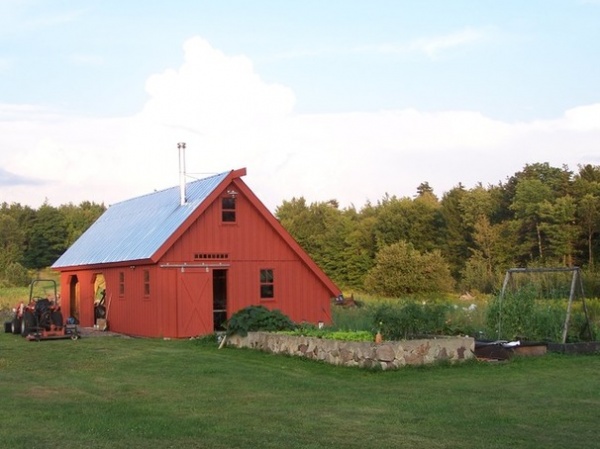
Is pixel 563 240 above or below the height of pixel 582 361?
above

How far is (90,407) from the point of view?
1248cm

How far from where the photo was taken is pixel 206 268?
2812 cm

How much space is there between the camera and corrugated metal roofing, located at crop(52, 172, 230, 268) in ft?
93.4

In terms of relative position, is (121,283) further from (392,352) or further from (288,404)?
(288,404)

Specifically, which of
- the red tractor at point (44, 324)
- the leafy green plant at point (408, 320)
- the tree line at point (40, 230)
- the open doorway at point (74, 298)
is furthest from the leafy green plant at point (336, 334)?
the tree line at point (40, 230)

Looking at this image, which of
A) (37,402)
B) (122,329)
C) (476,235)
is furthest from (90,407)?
(476,235)

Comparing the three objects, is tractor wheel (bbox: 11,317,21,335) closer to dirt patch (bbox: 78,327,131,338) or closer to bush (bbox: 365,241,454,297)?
dirt patch (bbox: 78,327,131,338)

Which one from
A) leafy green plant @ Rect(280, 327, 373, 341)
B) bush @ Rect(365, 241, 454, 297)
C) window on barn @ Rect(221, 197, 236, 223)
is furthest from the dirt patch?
bush @ Rect(365, 241, 454, 297)

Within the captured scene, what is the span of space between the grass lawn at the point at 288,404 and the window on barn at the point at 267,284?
9.29 meters

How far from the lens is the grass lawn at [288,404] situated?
10016mm

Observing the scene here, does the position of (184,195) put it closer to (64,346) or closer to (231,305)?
(231,305)

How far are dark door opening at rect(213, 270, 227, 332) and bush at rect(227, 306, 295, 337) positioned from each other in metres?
5.02

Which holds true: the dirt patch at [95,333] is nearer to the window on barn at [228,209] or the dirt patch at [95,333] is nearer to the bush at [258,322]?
the window on barn at [228,209]

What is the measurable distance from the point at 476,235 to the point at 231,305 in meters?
36.4
